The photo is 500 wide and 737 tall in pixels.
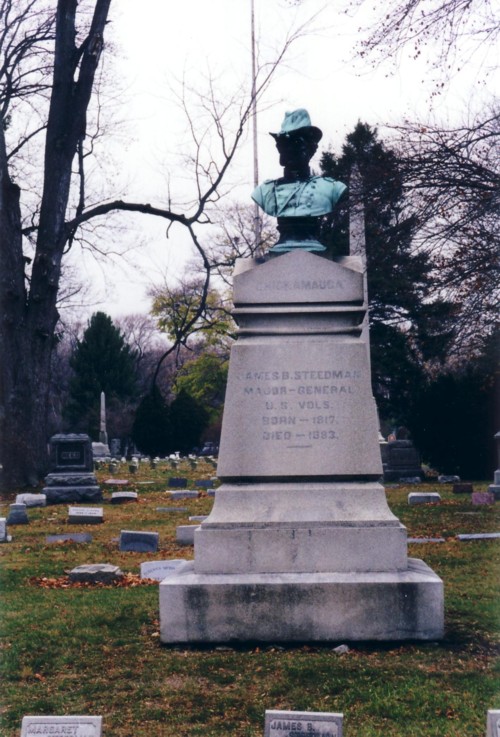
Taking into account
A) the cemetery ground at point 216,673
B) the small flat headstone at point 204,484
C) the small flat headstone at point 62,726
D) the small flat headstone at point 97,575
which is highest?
the small flat headstone at point 204,484

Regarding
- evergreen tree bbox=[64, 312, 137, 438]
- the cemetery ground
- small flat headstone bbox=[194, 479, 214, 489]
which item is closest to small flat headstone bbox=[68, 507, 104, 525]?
the cemetery ground

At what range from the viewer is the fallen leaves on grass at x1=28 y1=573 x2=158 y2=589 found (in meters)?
9.12

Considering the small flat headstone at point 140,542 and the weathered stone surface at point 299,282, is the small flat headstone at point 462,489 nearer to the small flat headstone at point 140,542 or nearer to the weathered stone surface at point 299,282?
the small flat headstone at point 140,542

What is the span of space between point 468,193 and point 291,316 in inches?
291

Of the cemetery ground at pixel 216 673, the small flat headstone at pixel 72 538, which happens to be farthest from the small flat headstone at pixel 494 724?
the small flat headstone at pixel 72 538

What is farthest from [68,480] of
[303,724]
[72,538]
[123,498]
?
[303,724]

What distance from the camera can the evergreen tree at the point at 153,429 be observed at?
137 ft

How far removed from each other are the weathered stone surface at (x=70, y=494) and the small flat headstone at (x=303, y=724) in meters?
16.2

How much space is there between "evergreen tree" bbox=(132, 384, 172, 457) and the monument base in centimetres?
3501

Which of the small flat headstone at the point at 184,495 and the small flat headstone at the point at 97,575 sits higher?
the small flat headstone at the point at 184,495

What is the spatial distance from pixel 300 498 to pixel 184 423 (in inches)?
1406

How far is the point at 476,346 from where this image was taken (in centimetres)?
1716

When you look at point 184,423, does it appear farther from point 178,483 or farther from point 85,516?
point 85,516

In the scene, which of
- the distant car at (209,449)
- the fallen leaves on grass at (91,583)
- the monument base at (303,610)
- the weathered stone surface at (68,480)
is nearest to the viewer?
A: the monument base at (303,610)
